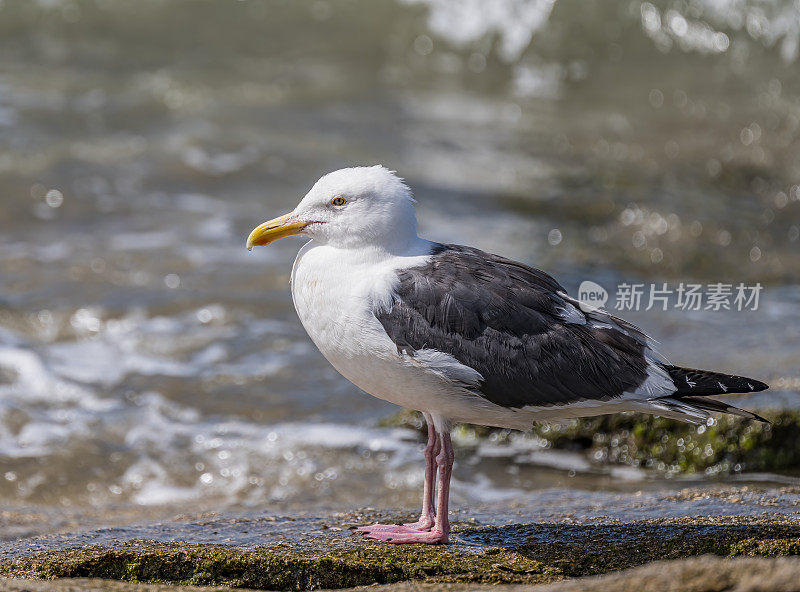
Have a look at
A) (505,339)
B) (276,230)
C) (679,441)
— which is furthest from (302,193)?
(505,339)

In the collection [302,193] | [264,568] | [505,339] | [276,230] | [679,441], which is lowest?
[264,568]

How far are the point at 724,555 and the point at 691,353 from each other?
3.30 meters

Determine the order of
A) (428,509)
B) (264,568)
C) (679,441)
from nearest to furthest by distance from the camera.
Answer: (264,568), (428,509), (679,441)

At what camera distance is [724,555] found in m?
4.11

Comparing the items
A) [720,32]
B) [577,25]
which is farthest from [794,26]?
[577,25]

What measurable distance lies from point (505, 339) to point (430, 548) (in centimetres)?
95

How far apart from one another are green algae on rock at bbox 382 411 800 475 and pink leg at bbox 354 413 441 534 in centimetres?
124

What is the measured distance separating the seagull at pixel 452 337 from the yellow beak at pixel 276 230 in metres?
0.14

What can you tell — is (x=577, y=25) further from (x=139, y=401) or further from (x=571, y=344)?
(x=571, y=344)

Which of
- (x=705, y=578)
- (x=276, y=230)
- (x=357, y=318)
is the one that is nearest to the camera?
(x=705, y=578)

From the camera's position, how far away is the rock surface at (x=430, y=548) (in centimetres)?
400

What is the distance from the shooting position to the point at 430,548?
14.4 ft

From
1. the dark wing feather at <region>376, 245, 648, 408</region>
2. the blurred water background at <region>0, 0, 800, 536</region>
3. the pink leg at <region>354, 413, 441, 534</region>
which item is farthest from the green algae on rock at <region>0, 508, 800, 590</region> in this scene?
the blurred water background at <region>0, 0, 800, 536</region>

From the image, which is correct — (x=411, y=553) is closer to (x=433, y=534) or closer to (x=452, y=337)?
(x=433, y=534)
